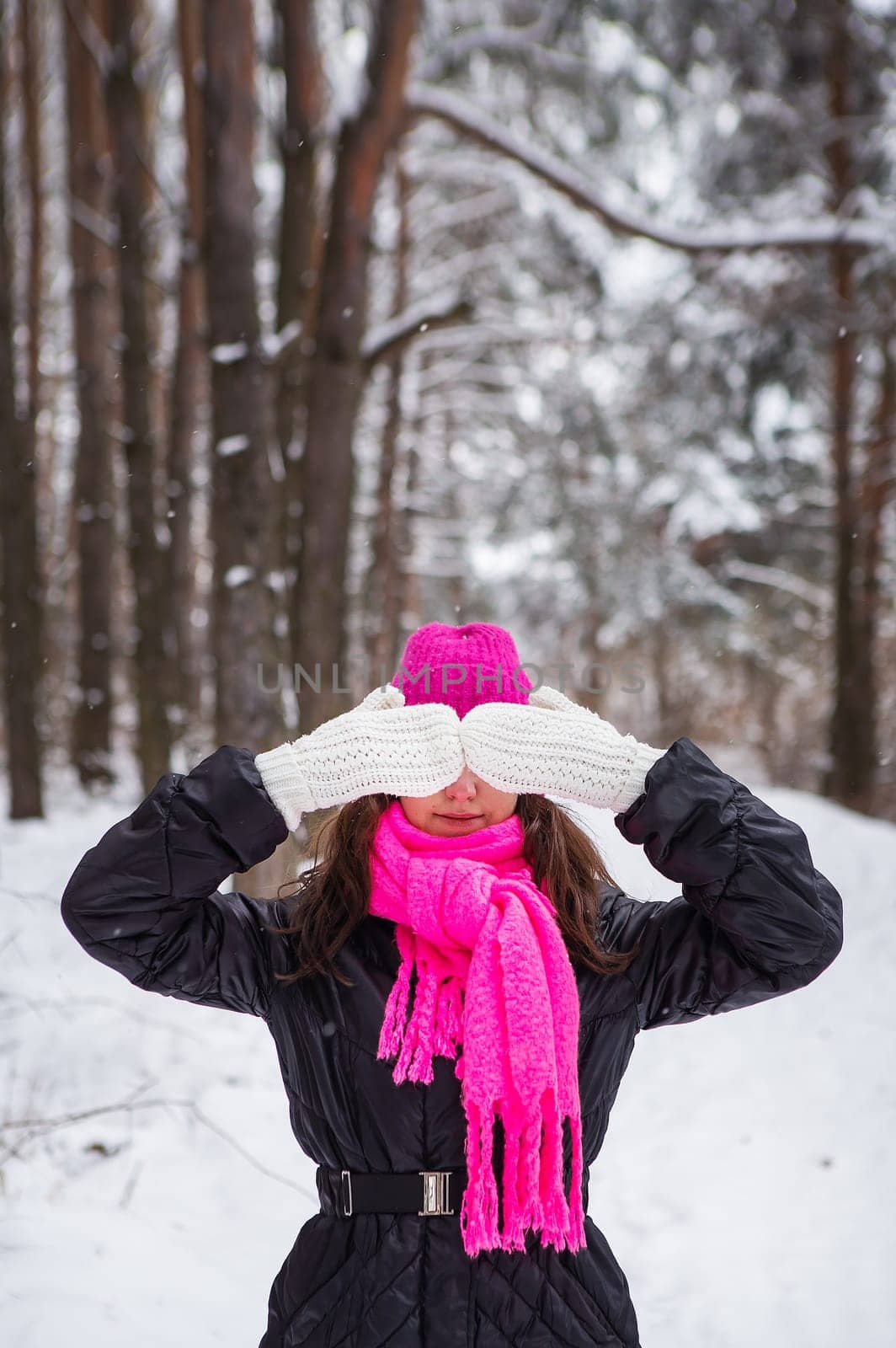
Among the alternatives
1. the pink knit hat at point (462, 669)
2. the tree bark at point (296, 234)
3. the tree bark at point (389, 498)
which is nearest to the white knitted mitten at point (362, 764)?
the pink knit hat at point (462, 669)

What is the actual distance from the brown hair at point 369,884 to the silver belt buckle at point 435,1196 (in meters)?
0.35

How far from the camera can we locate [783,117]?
10.1m

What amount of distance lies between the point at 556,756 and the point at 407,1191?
793mm

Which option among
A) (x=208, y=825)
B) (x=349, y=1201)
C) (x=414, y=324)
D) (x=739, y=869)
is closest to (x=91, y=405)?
(x=414, y=324)

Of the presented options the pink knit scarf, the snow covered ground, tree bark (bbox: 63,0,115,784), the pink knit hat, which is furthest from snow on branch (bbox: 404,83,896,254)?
the pink knit scarf

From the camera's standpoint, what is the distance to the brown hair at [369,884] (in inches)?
76.4

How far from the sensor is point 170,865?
1.79m

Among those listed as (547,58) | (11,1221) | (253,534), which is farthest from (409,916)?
(547,58)

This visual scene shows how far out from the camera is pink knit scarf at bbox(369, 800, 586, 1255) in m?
1.76

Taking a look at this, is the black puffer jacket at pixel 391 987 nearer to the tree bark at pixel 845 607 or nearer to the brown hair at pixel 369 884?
the brown hair at pixel 369 884

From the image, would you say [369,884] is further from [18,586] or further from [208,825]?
[18,586]

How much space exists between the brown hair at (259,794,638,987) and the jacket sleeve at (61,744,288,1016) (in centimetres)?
20

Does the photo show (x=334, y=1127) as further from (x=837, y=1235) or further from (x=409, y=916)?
(x=837, y=1235)

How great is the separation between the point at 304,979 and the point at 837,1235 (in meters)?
2.93
